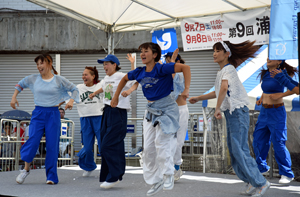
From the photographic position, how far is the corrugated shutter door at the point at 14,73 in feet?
49.3

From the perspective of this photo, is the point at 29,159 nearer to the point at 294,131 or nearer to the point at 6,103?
the point at 294,131

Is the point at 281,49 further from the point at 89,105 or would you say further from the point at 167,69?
the point at 89,105

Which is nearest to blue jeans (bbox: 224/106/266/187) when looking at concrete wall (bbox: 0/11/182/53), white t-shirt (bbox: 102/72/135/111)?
white t-shirt (bbox: 102/72/135/111)

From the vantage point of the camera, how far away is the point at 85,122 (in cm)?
666

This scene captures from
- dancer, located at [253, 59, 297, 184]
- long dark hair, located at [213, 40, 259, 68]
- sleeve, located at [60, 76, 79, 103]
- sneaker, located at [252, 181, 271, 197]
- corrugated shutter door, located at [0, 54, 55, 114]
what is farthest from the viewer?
corrugated shutter door, located at [0, 54, 55, 114]

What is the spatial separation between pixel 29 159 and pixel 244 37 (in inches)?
182

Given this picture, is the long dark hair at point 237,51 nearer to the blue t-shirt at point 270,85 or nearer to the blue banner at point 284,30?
the blue banner at point 284,30

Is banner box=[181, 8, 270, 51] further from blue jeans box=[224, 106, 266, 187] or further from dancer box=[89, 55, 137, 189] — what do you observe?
blue jeans box=[224, 106, 266, 187]

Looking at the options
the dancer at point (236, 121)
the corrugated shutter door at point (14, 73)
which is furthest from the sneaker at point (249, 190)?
the corrugated shutter door at point (14, 73)

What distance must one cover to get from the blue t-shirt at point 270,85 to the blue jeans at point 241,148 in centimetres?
121

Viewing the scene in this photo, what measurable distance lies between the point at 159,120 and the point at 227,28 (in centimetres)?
394

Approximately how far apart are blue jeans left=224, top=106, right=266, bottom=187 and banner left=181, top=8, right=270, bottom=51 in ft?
10.1

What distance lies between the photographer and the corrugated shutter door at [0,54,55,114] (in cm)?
1504

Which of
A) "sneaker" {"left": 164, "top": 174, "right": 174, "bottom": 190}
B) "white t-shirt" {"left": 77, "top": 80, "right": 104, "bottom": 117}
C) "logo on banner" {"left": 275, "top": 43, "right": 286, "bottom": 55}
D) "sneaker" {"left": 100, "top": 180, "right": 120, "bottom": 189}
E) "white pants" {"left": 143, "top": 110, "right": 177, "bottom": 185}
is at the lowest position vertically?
"sneaker" {"left": 100, "top": 180, "right": 120, "bottom": 189}
